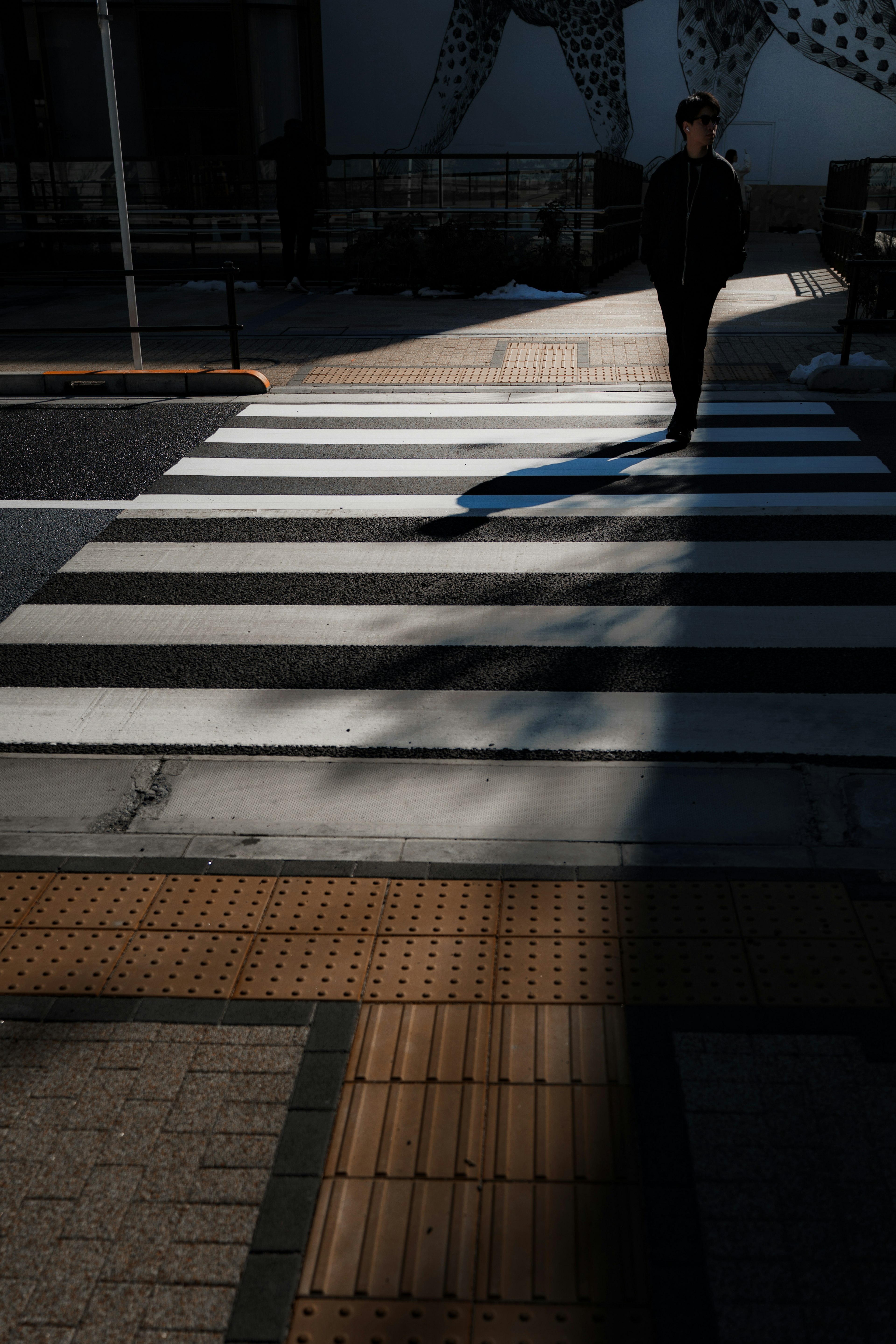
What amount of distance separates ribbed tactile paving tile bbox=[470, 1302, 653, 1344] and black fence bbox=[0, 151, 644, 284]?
18165 millimetres

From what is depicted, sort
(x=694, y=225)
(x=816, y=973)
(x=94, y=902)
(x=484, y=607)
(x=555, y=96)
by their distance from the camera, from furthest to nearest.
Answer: (x=555, y=96), (x=694, y=225), (x=484, y=607), (x=94, y=902), (x=816, y=973)

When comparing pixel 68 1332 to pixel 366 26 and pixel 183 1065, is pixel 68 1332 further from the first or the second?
pixel 366 26

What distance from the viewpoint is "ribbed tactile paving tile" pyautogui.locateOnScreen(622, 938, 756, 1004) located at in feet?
9.84

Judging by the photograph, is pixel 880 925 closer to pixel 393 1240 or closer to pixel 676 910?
pixel 676 910

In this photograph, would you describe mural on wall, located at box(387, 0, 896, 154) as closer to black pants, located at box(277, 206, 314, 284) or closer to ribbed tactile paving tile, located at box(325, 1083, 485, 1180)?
black pants, located at box(277, 206, 314, 284)

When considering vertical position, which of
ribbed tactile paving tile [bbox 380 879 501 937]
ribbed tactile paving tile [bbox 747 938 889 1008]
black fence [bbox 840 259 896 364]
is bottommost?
ribbed tactile paving tile [bbox 380 879 501 937]

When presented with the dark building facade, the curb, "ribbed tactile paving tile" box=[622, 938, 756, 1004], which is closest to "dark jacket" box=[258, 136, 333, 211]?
the dark building facade

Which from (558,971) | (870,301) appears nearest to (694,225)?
(558,971)

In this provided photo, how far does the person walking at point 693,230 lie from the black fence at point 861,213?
22.9ft

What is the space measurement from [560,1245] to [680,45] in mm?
31103

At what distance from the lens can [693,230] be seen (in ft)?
25.6

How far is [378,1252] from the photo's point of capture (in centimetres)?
233

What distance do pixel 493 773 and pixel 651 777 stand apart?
1.84 feet

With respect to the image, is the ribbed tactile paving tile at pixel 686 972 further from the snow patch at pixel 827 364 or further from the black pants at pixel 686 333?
the snow patch at pixel 827 364
